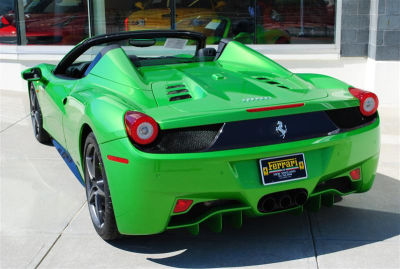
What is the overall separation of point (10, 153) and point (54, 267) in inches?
115

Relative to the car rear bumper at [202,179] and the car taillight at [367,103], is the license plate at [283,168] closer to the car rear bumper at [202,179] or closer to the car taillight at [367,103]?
the car rear bumper at [202,179]

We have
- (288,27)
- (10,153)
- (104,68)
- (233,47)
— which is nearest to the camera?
(104,68)

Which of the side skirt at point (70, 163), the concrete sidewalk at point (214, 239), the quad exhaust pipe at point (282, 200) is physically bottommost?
the concrete sidewalk at point (214, 239)

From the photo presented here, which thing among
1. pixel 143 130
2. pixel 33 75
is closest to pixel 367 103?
pixel 143 130

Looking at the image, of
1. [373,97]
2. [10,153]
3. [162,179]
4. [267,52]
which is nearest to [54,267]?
[162,179]

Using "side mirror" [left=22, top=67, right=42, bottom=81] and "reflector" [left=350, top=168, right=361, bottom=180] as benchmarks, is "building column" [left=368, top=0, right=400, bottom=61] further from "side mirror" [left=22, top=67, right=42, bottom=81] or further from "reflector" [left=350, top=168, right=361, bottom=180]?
"side mirror" [left=22, top=67, right=42, bottom=81]

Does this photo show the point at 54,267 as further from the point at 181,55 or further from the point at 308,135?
the point at 181,55

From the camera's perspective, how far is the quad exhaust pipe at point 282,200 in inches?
143

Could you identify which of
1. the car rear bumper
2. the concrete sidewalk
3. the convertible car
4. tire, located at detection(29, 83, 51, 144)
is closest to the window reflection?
tire, located at detection(29, 83, 51, 144)

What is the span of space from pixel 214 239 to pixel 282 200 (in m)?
0.61

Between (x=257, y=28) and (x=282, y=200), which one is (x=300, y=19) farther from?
(x=282, y=200)

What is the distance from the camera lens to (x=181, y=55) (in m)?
5.36

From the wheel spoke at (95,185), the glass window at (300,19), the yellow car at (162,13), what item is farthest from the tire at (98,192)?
the glass window at (300,19)

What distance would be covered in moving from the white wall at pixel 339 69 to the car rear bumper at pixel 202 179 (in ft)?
15.2
